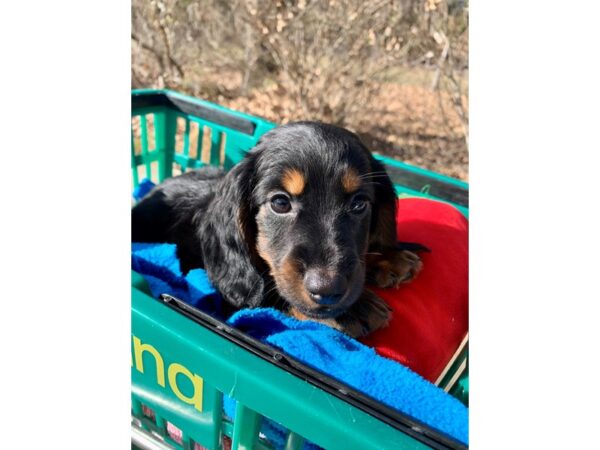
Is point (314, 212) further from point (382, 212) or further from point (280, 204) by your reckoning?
point (382, 212)

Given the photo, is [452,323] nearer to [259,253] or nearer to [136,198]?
[259,253]

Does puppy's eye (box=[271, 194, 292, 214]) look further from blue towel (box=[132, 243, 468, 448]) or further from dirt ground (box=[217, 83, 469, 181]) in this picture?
dirt ground (box=[217, 83, 469, 181])

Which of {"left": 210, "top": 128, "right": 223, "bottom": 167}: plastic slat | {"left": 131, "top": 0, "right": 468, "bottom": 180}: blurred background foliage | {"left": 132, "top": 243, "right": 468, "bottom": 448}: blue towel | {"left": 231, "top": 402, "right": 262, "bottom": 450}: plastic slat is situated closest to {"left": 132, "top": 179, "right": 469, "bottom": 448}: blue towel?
{"left": 132, "top": 243, "right": 468, "bottom": 448}: blue towel

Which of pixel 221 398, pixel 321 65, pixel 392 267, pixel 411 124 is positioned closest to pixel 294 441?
pixel 221 398

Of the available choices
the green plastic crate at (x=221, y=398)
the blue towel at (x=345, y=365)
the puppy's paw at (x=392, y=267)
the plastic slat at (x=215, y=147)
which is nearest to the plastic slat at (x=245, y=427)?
the green plastic crate at (x=221, y=398)

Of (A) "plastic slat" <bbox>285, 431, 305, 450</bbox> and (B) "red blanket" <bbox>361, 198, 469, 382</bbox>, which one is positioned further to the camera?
(B) "red blanket" <bbox>361, 198, 469, 382</bbox>

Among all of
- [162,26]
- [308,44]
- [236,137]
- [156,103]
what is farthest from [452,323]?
[308,44]

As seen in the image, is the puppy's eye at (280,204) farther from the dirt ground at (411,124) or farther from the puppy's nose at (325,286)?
the dirt ground at (411,124)
